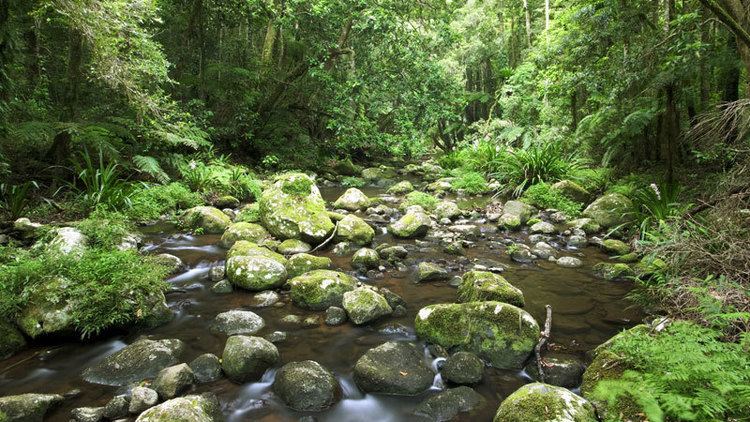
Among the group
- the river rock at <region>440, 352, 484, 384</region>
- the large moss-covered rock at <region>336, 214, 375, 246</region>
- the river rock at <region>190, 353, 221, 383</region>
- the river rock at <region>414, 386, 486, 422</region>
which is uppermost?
the large moss-covered rock at <region>336, 214, 375, 246</region>

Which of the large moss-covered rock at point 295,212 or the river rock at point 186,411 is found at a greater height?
Result: the large moss-covered rock at point 295,212

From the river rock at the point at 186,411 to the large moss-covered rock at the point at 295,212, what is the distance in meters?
4.02

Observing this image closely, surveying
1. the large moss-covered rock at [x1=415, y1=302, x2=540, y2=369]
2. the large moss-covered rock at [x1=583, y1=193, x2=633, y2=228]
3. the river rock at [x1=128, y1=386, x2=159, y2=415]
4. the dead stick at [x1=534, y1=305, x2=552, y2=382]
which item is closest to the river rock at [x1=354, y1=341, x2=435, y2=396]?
the large moss-covered rock at [x1=415, y1=302, x2=540, y2=369]

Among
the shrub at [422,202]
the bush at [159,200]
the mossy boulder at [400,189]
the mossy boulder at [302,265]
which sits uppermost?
the bush at [159,200]

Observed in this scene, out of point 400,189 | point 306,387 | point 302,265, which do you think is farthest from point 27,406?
point 400,189

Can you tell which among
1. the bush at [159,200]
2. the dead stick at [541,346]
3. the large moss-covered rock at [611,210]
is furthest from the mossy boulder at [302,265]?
the large moss-covered rock at [611,210]

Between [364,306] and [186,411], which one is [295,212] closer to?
[364,306]

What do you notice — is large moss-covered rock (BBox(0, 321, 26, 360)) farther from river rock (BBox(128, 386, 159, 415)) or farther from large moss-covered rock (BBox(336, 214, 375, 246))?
large moss-covered rock (BBox(336, 214, 375, 246))

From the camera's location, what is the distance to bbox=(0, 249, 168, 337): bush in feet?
12.2

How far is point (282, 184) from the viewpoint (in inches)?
305

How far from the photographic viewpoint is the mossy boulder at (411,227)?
24.9 feet

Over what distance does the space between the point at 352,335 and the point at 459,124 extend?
58.6 feet

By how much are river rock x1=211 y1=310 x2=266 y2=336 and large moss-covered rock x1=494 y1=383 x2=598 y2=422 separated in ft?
8.27

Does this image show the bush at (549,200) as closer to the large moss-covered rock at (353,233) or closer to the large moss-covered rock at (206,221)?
the large moss-covered rock at (353,233)
